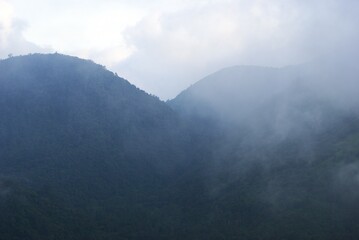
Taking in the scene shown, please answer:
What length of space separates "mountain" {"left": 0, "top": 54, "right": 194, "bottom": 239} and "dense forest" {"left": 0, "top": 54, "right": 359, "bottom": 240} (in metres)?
0.35

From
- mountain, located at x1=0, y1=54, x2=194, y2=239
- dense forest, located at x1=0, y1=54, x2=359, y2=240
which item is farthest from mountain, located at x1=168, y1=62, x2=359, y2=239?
mountain, located at x1=0, y1=54, x2=194, y2=239

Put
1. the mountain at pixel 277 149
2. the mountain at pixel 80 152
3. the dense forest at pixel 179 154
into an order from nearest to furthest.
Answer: the mountain at pixel 277 149, the dense forest at pixel 179 154, the mountain at pixel 80 152

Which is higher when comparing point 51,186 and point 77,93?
point 77,93

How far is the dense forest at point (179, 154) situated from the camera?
97938 mm

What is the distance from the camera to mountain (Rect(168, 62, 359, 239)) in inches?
3706

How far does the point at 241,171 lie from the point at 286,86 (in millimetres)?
41999

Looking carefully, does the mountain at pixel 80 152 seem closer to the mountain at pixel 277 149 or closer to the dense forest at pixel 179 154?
the dense forest at pixel 179 154

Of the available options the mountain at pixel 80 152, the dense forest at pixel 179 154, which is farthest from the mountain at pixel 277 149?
the mountain at pixel 80 152

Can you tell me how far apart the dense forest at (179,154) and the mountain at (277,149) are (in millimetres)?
344

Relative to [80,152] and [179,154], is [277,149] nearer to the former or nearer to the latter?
[179,154]

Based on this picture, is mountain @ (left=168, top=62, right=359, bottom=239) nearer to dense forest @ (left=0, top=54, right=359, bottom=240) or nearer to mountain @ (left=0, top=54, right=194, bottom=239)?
dense forest @ (left=0, top=54, right=359, bottom=240)

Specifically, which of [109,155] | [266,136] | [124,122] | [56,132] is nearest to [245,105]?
[266,136]

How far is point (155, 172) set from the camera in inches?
5330

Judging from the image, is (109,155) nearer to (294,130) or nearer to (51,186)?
(51,186)
